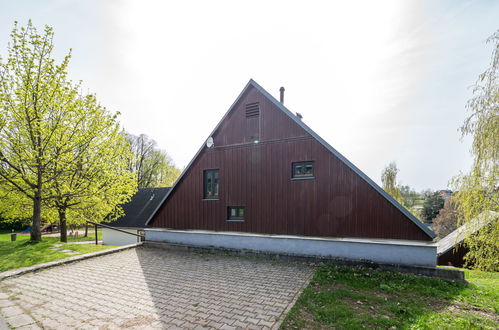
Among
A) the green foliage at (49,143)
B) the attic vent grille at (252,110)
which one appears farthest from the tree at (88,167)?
the attic vent grille at (252,110)

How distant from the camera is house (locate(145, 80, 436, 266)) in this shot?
8406 millimetres

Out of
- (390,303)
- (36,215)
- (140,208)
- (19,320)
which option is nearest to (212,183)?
(19,320)

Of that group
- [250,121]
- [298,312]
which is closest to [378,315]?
[298,312]

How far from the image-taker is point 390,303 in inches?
224

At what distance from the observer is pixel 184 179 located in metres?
12.6

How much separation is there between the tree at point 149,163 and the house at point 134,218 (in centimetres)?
1028

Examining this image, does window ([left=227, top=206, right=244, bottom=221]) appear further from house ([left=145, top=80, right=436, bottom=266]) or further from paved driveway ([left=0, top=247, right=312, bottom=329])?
paved driveway ([left=0, top=247, right=312, bottom=329])

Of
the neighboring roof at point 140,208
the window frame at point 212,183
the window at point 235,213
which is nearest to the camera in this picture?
the window at point 235,213

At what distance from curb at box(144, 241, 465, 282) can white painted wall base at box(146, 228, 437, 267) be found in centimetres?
19

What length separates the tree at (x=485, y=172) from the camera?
5785 millimetres

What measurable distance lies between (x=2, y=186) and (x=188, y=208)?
9291mm

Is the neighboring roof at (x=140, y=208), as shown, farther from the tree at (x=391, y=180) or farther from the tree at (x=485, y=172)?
the tree at (x=391, y=180)

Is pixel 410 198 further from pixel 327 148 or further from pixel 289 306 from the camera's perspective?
pixel 289 306

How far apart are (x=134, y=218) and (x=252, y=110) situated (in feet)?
63.3
